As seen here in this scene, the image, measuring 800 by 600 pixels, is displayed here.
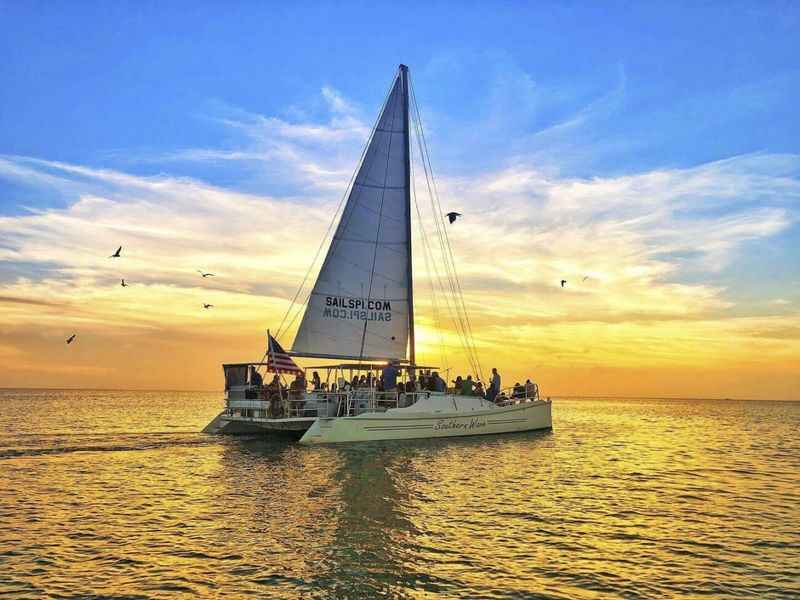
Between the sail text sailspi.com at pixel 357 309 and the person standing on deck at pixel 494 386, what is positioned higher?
the sail text sailspi.com at pixel 357 309

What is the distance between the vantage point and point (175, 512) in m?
14.6

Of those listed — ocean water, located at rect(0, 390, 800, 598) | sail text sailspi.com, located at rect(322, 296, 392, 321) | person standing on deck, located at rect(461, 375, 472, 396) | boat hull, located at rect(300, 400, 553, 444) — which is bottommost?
ocean water, located at rect(0, 390, 800, 598)

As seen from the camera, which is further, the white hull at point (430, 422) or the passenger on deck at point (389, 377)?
the passenger on deck at point (389, 377)

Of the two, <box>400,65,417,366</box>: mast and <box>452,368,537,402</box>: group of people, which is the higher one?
<box>400,65,417,366</box>: mast

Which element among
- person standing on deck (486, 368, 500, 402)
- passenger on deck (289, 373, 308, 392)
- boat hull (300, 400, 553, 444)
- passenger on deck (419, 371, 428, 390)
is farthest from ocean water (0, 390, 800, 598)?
person standing on deck (486, 368, 500, 402)

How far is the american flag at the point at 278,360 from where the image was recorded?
2527 cm

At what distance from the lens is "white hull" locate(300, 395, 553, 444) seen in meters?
25.8

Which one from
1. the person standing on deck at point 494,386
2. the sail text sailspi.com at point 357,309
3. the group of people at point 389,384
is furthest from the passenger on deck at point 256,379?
the person standing on deck at point 494,386

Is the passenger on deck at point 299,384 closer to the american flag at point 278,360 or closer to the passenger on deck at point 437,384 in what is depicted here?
the american flag at point 278,360

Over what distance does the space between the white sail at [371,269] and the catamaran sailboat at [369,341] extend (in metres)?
0.05

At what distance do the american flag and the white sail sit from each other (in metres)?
2.12

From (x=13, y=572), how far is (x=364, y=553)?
5865 millimetres

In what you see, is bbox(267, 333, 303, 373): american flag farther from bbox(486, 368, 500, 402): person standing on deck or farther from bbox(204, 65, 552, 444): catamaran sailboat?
bbox(486, 368, 500, 402): person standing on deck

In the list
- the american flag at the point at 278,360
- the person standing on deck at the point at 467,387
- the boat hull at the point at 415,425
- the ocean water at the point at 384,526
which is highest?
the american flag at the point at 278,360
